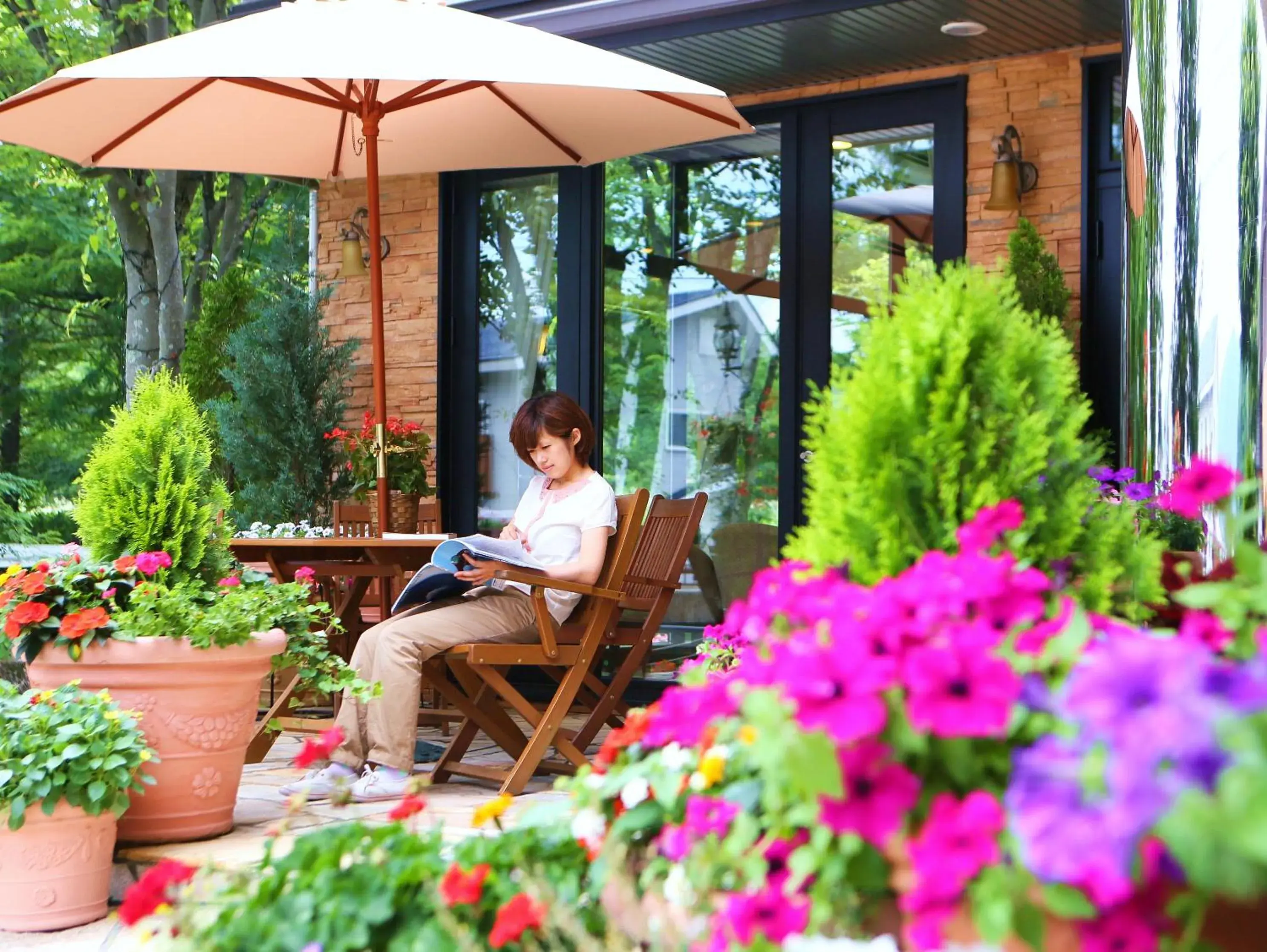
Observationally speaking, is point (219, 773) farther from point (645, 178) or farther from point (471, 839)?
point (645, 178)

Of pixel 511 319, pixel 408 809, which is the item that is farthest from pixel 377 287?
pixel 408 809

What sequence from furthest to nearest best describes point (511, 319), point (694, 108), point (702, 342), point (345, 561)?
point (511, 319) < point (702, 342) < point (345, 561) < point (694, 108)

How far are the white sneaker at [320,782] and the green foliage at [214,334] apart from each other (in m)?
3.90

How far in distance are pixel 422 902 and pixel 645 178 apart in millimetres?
5479

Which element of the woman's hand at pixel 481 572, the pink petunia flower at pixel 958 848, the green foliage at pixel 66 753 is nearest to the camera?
the pink petunia flower at pixel 958 848

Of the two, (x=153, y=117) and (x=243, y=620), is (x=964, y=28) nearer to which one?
(x=153, y=117)

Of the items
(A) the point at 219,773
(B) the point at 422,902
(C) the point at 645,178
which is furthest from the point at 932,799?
(C) the point at 645,178

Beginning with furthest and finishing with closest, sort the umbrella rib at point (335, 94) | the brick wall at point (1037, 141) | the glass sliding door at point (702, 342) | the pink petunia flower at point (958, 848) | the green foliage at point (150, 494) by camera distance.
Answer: the glass sliding door at point (702, 342)
the brick wall at point (1037, 141)
the umbrella rib at point (335, 94)
the green foliage at point (150, 494)
the pink petunia flower at point (958, 848)

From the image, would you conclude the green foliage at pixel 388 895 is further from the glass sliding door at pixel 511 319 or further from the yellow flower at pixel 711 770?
the glass sliding door at pixel 511 319

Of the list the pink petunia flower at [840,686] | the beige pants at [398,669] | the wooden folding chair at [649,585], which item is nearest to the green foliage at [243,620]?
the beige pants at [398,669]

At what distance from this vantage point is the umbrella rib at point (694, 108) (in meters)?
4.67

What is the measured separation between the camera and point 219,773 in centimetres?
345

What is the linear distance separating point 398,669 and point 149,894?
263 cm

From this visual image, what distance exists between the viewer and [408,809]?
5.43ft
